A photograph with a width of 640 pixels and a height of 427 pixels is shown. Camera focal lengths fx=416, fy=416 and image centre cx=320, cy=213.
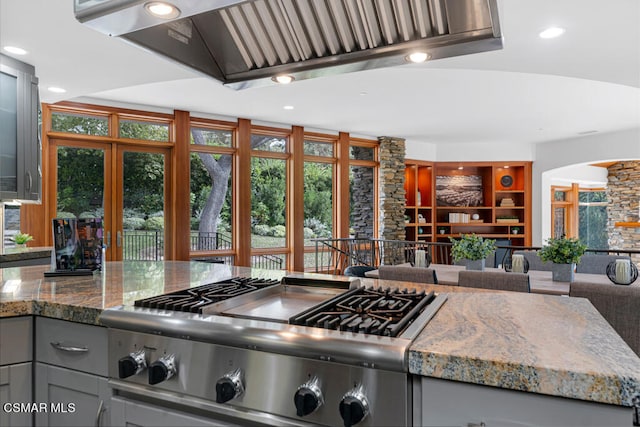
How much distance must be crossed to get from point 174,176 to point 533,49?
193 inches

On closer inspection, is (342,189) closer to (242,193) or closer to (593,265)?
(242,193)

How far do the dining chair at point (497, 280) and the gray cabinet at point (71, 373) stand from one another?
256 cm

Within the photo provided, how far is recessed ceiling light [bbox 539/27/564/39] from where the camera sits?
2703mm

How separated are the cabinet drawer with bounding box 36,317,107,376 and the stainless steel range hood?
39.8 inches

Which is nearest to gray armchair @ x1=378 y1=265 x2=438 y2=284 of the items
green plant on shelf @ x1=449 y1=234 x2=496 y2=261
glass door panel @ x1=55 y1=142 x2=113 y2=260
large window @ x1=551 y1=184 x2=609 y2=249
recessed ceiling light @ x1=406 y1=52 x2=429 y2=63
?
green plant on shelf @ x1=449 y1=234 x2=496 y2=261

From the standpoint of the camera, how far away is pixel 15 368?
150 centimetres

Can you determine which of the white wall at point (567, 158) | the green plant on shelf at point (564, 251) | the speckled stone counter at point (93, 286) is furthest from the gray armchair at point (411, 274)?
the white wall at point (567, 158)

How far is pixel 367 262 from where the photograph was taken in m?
8.19

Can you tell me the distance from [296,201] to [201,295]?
5.90 meters

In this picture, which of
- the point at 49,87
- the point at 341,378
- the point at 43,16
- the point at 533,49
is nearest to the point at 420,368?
the point at 341,378

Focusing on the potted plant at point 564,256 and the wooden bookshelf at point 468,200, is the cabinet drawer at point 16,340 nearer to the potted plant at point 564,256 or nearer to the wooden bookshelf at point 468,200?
the potted plant at point 564,256

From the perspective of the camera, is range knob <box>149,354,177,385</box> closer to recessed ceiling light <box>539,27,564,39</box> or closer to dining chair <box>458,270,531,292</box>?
dining chair <box>458,270,531,292</box>

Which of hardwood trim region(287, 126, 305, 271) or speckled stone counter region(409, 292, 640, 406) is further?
hardwood trim region(287, 126, 305, 271)

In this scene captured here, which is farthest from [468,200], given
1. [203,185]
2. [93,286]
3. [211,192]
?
[93,286]
